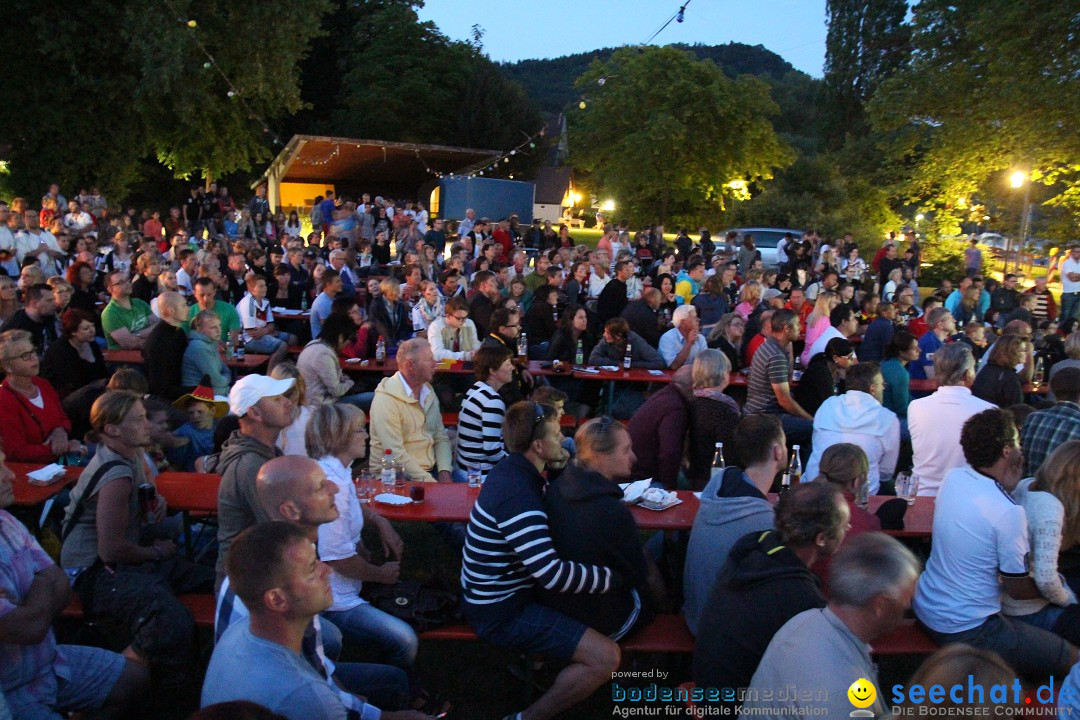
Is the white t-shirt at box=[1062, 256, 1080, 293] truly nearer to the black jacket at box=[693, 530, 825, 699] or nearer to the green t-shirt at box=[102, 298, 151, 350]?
the black jacket at box=[693, 530, 825, 699]

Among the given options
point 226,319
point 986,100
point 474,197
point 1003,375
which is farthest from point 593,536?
point 474,197

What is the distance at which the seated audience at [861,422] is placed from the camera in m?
5.14

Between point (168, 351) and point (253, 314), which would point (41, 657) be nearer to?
point (168, 351)

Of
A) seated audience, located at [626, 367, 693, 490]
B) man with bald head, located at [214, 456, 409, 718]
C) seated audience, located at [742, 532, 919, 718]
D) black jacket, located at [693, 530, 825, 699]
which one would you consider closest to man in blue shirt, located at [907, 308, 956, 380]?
seated audience, located at [626, 367, 693, 490]

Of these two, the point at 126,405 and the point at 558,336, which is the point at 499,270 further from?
the point at 126,405

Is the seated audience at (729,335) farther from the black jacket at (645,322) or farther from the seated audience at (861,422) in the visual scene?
the seated audience at (861,422)

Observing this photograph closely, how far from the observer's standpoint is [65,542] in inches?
142

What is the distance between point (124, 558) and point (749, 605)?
2.54 metres

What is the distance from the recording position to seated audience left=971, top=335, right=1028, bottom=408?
6.31 metres

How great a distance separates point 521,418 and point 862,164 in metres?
29.6

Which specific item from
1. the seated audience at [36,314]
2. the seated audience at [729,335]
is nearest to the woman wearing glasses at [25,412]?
the seated audience at [36,314]

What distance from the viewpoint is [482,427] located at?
17.3 ft

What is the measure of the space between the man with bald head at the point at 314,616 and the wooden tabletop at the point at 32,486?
66.7 inches

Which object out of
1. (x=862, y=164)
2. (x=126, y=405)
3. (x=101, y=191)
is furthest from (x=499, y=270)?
(x=862, y=164)
